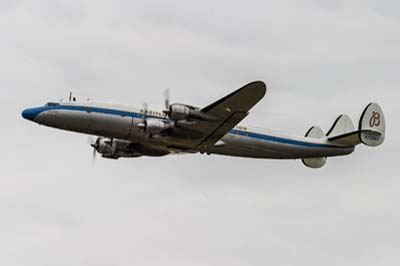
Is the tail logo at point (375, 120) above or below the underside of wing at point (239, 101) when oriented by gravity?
above

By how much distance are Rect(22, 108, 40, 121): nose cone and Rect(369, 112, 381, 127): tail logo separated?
17.5m

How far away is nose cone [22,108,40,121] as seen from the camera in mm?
39906

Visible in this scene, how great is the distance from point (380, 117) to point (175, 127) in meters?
12.6

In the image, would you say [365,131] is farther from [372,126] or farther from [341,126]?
[341,126]

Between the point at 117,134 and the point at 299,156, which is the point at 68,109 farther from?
the point at 299,156

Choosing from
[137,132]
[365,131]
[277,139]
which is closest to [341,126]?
[365,131]

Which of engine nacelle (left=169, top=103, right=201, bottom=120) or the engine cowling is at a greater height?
engine nacelle (left=169, top=103, right=201, bottom=120)

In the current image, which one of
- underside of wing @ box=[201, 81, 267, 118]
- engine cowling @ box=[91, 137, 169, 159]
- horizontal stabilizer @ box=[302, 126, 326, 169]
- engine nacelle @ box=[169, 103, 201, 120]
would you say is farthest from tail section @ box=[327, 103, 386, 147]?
engine cowling @ box=[91, 137, 169, 159]

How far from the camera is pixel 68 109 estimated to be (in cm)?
3997

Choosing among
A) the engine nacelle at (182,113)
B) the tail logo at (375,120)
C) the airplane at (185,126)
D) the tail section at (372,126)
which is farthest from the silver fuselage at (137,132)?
the tail logo at (375,120)

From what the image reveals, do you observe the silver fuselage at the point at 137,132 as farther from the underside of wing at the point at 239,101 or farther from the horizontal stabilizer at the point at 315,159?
the horizontal stabilizer at the point at 315,159

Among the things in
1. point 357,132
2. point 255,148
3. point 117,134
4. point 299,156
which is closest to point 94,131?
point 117,134

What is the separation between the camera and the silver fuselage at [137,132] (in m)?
39.9

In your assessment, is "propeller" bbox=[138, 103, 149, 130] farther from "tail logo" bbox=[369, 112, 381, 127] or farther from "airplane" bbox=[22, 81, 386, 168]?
"tail logo" bbox=[369, 112, 381, 127]
